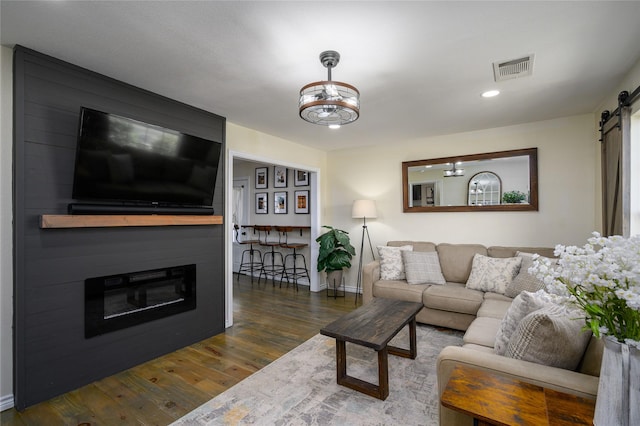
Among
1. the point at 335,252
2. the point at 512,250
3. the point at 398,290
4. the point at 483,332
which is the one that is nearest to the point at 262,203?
the point at 335,252

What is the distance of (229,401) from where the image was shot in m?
2.14

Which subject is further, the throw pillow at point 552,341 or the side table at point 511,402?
the throw pillow at point 552,341

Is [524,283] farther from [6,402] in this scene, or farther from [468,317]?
[6,402]

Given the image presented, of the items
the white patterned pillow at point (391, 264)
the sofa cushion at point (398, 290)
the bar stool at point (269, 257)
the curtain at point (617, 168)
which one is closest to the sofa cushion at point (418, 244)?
the white patterned pillow at point (391, 264)

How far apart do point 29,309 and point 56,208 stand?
0.73m

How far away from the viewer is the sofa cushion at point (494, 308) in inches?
105

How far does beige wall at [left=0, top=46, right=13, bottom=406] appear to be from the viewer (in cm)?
202

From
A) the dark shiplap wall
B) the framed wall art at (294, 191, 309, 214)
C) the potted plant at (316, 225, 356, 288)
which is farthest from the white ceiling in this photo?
the framed wall art at (294, 191, 309, 214)

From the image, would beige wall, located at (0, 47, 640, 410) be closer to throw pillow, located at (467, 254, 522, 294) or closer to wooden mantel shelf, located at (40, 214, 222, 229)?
throw pillow, located at (467, 254, 522, 294)

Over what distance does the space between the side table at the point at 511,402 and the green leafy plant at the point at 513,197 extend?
10.6ft

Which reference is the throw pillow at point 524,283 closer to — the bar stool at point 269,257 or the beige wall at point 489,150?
the beige wall at point 489,150

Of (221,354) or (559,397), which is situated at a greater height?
(559,397)

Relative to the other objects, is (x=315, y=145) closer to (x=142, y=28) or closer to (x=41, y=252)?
A: (x=142, y=28)

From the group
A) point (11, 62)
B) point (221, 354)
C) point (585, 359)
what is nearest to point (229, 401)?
point (221, 354)
